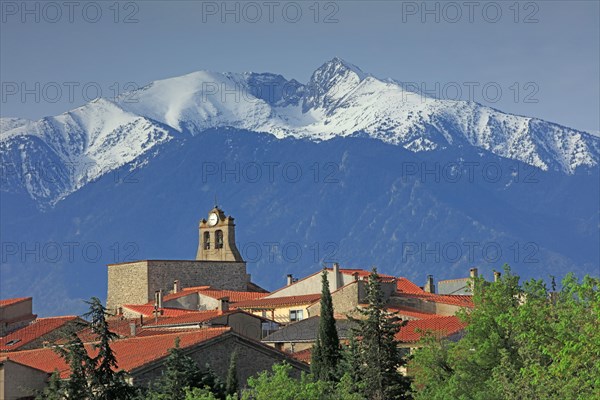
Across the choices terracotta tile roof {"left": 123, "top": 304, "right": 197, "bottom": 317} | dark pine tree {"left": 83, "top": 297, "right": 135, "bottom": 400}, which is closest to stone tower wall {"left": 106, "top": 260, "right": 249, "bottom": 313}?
terracotta tile roof {"left": 123, "top": 304, "right": 197, "bottom": 317}

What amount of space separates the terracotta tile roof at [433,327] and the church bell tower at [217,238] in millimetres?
52739

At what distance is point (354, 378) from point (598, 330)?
13597mm

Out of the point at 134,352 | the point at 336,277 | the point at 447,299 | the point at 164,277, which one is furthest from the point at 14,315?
the point at 134,352

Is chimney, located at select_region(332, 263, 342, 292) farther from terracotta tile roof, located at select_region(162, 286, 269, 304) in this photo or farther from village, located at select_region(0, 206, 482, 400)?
terracotta tile roof, located at select_region(162, 286, 269, 304)

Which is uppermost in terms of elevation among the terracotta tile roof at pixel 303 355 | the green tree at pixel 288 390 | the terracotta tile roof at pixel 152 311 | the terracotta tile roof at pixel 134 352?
the terracotta tile roof at pixel 152 311

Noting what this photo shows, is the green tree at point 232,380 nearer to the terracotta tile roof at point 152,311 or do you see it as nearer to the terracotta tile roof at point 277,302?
the terracotta tile roof at point 152,311

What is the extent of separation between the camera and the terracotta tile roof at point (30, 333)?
279 feet

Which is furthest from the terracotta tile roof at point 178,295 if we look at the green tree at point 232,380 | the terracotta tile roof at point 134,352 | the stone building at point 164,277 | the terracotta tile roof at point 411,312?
the green tree at point 232,380

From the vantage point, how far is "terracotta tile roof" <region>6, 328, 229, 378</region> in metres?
59.8

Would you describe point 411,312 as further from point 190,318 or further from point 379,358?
point 379,358

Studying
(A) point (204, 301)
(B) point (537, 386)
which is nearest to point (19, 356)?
(B) point (537, 386)

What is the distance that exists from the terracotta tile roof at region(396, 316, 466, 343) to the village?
8 cm

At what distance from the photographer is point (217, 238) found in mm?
137875

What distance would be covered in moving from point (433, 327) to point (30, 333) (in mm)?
23375
